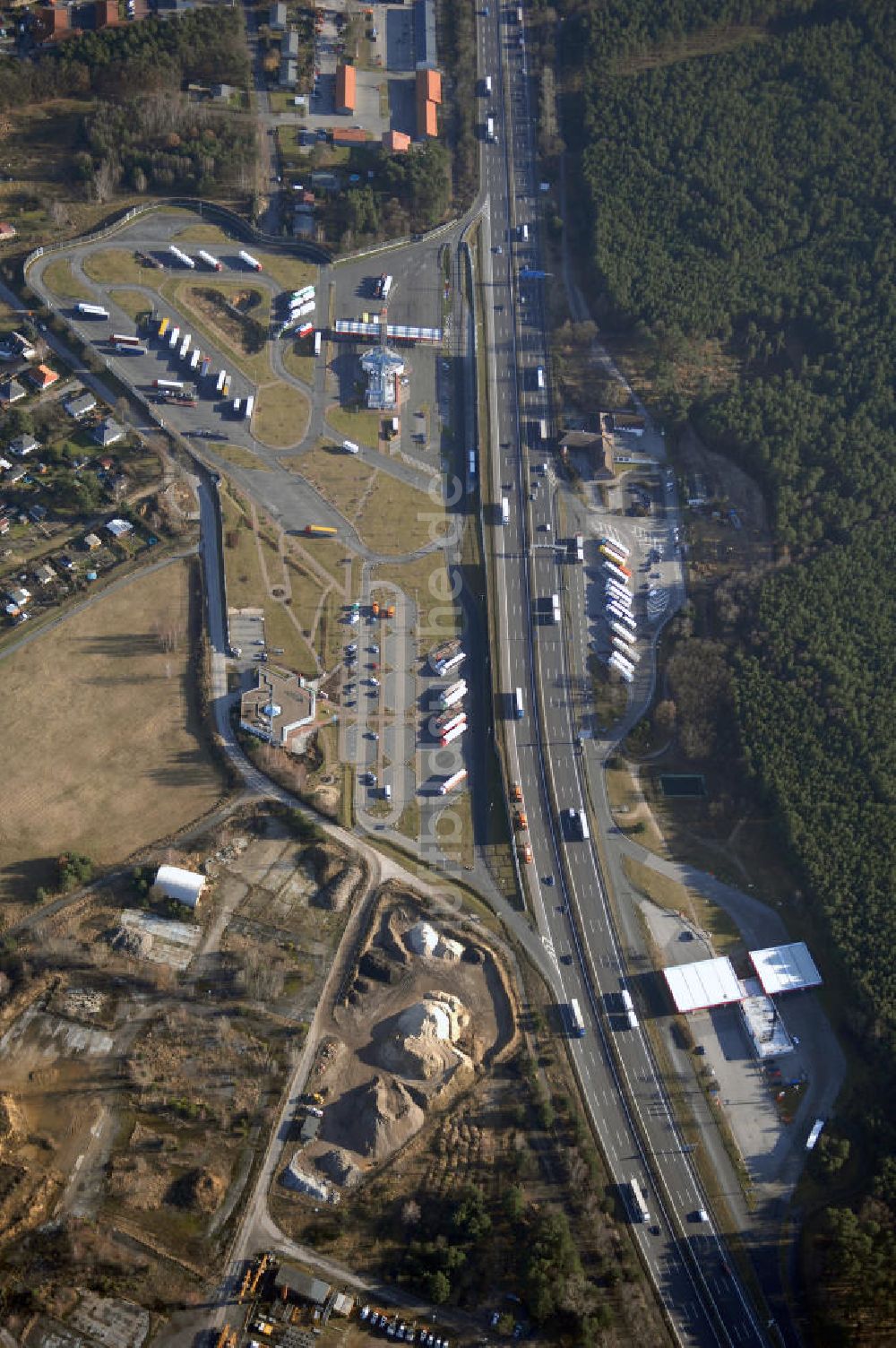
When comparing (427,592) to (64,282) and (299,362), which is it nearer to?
(299,362)

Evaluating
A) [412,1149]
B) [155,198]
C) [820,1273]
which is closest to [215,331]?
[155,198]

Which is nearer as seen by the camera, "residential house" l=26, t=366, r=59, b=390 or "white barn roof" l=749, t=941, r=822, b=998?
"white barn roof" l=749, t=941, r=822, b=998

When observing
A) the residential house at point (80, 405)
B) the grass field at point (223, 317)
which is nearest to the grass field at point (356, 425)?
the grass field at point (223, 317)

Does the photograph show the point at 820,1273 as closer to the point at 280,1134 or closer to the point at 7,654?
the point at 280,1134

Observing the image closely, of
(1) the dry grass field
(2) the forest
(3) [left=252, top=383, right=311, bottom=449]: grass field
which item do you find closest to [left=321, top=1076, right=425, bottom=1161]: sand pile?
(1) the dry grass field

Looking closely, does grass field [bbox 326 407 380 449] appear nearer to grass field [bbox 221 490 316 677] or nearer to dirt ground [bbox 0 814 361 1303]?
grass field [bbox 221 490 316 677]
